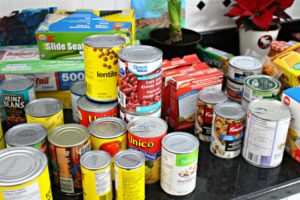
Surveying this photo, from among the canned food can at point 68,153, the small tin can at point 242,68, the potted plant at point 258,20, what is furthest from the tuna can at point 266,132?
the potted plant at point 258,20

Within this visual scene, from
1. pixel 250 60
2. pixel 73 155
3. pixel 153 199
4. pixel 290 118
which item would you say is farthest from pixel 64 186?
pixel 250 60

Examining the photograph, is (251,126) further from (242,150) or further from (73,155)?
(73,155)

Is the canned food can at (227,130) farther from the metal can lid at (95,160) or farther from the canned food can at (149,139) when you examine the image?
the metal can lid at (95,160)

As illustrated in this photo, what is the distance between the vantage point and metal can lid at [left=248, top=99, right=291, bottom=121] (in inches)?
37.3

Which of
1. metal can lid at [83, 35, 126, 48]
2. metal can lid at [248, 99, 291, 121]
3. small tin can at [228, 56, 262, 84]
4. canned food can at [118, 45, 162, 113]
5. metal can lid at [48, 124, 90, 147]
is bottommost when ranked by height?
metal can lid at [48, 124, 90, 147]

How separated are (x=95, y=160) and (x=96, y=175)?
4 centimetres

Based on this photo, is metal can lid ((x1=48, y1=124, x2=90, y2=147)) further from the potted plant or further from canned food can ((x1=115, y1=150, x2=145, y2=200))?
the potted plant

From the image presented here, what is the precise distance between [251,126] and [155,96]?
245 millimetres

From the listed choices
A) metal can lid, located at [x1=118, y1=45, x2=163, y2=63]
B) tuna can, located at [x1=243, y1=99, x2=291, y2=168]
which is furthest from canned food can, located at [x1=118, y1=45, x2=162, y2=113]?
tuna can, located at [x1=243, y1=99, x2=291, y2=168]

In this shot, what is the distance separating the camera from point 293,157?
1038 mm

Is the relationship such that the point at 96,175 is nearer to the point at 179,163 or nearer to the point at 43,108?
the point at 179,163

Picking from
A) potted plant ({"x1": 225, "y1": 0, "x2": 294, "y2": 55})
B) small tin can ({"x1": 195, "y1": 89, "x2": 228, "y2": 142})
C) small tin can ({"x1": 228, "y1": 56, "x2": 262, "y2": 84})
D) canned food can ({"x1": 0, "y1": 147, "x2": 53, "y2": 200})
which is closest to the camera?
canned food can ({"x1": 0, "y1": 147, "x2": 53, "y2": 200})

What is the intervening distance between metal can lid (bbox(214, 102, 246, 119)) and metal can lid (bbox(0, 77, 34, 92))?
1.66 feet

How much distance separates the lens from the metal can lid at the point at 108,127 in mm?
906
